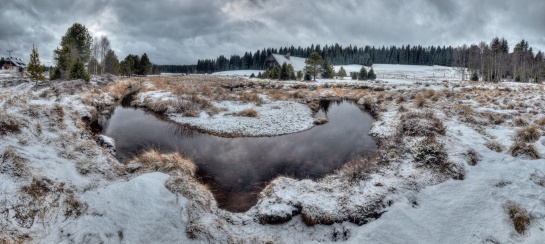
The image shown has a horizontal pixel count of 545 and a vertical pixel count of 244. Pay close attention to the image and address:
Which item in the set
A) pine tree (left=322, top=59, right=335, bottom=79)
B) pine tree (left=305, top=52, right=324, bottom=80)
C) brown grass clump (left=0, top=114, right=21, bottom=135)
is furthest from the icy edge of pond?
pine tree (left=322, top=59, right=335, bottom=79)

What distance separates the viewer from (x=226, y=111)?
65.7 ft

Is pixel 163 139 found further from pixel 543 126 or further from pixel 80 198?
pixel 543 126

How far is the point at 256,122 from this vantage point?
1723cm

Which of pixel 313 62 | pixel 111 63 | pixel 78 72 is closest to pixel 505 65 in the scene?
pixel 313 62

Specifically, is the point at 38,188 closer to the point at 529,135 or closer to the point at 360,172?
the point at 360,172

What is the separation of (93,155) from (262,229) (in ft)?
21.6

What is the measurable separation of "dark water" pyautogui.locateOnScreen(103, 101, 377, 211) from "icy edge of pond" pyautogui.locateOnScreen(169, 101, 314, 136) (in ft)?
2.68

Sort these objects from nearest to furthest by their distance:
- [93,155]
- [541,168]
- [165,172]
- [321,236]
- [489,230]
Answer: [489,230]
[321,236]
[541,168]
[165,172]
[93,155]

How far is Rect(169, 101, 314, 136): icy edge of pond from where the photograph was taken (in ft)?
51.4

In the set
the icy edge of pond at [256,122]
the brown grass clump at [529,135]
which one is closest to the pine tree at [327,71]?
the icy edge of pond at [256,122]

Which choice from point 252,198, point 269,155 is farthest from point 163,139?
point 252,198

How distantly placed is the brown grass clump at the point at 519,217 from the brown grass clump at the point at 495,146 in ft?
13.0

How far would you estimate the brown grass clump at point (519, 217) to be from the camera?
5690mm

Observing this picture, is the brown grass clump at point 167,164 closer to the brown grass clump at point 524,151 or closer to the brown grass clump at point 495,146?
the brown grass clump at point 495,146
